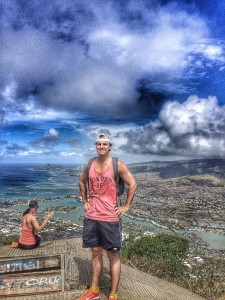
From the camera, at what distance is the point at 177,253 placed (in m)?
10.3

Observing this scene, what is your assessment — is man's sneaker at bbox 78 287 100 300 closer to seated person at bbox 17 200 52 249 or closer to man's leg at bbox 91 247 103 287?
man's leg at bbox 91 247 103 287

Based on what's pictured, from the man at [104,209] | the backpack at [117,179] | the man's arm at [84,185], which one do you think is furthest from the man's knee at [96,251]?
the backpack at [117,179]

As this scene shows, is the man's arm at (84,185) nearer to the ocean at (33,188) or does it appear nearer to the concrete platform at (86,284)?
the concrete platform at (86,284)

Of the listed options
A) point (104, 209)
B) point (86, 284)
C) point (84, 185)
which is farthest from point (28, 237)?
point (104, 209)

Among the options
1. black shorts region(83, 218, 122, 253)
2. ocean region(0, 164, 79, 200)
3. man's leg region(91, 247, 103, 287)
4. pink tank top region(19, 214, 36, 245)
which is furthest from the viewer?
ocean region(0, 164, 79, 200)

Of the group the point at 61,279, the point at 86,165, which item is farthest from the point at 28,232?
the point at 86,165

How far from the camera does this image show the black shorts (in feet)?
7.89

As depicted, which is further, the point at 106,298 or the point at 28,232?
the point at 28,232

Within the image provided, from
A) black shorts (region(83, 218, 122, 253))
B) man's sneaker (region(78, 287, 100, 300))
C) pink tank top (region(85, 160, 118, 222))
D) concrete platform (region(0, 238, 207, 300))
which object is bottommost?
concrete platform (region(0, 238, 207, 300))

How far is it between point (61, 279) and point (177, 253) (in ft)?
28.6

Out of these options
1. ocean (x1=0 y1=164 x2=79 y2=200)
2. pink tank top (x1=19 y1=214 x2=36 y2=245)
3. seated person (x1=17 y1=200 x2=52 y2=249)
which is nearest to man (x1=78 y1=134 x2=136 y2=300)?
seated person (x1=17 y1=200 x2=52 y2=249)

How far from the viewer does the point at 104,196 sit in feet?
7.95

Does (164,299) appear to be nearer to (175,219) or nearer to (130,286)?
(130,286)

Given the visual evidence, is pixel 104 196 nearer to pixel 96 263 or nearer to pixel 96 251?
pixel 96 251
